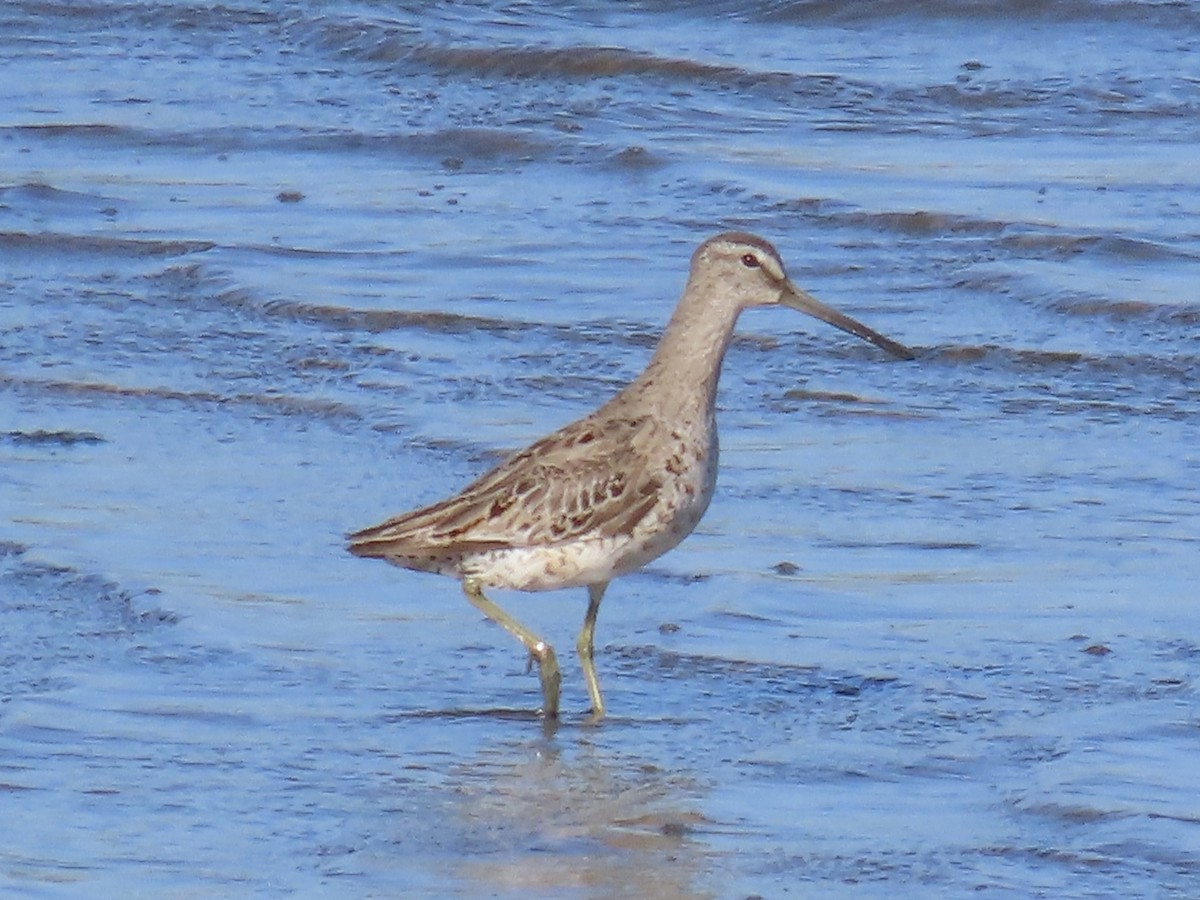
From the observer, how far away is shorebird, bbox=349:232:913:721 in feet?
19.2

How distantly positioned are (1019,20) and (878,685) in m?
7.35

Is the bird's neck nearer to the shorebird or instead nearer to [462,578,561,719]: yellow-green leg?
the shorebird

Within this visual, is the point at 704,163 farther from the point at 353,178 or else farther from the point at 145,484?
the point at 145,484

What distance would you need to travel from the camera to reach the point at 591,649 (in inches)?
234

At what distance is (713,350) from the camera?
6250mm

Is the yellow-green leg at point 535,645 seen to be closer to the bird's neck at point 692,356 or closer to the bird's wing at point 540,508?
the bird's wing at point 540,508

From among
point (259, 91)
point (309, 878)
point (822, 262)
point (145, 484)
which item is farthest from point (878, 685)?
point (259, 91)

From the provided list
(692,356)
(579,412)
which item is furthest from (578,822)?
(579,412)

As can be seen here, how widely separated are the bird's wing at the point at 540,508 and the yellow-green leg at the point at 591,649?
20 centimetres

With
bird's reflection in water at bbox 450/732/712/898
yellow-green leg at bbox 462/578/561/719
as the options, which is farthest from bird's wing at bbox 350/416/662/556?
bird's reflection in water at bbox 450/732/712/898

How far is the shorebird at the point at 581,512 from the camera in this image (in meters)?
5.86

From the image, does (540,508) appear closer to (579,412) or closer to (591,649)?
(591,649)

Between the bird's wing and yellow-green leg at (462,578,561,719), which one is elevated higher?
the bird's wing

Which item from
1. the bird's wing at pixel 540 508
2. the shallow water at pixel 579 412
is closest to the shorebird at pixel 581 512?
the bird's wing at pixel 540 508
